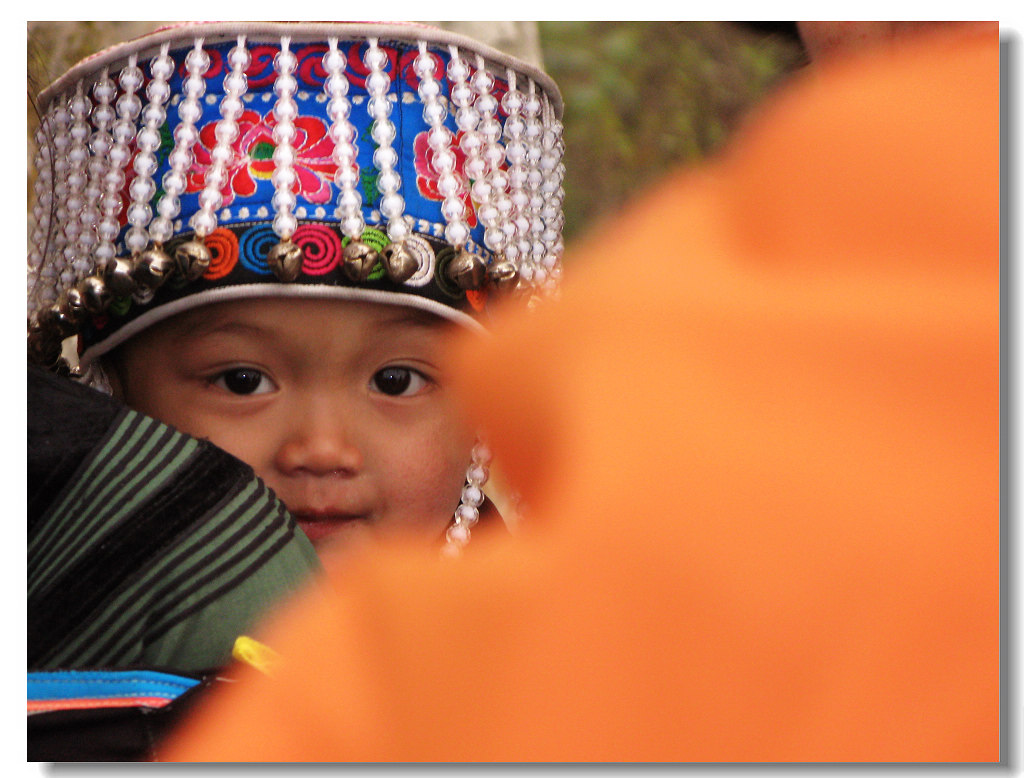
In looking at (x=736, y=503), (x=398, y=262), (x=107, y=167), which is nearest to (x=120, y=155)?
(x=107, y=167)

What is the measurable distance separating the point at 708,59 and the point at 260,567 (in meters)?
→ 0.54

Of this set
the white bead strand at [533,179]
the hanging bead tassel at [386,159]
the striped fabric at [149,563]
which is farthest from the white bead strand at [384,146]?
the striped fabric at [149,563]

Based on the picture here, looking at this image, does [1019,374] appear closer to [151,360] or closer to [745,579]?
[745,579]

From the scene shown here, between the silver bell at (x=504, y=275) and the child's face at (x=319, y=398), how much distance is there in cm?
6

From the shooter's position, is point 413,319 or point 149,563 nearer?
point 149,563

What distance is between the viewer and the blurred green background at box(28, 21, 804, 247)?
83 cm

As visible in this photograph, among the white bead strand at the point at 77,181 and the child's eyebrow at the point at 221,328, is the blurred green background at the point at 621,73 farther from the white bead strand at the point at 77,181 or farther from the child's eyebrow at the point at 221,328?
the child's eyebrow at the point at 221,328

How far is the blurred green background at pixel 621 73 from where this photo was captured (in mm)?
829

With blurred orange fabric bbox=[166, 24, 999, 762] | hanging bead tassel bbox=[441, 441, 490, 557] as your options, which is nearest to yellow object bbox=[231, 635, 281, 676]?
blurred orange fabric bbox=[166, 24, 999, 762]

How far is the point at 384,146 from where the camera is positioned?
89cm

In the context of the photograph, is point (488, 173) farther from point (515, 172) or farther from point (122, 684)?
point (122, 684)

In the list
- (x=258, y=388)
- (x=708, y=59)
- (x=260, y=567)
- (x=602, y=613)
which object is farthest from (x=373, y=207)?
(x=602, y=613)
